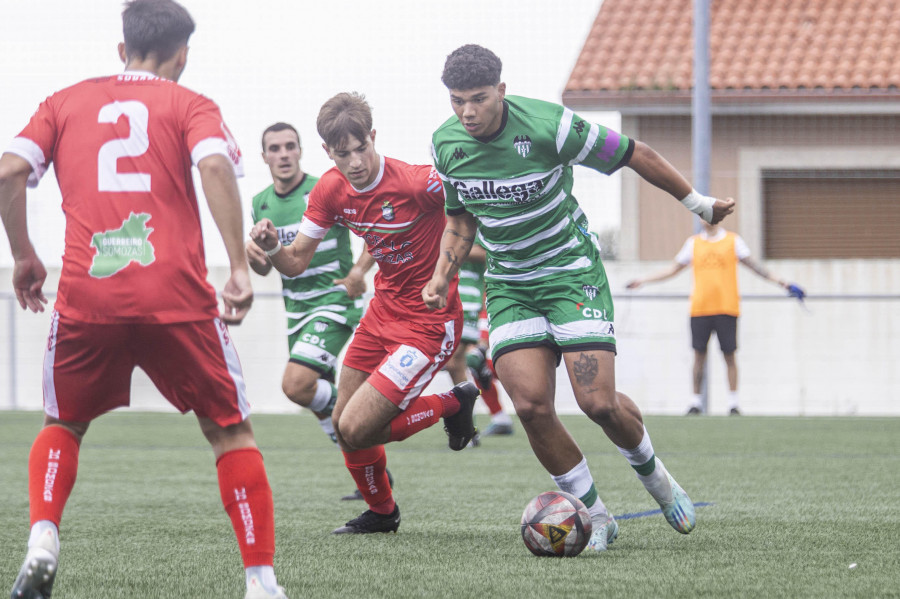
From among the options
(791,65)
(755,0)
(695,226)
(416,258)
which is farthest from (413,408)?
(755,0)

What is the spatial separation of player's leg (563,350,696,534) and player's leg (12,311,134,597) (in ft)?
6.29

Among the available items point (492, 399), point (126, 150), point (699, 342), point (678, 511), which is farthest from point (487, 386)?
point (126, 150)

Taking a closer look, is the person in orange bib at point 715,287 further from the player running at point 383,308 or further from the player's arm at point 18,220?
the player's arm at point 18,220

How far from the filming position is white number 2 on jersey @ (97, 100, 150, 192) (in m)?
3.57

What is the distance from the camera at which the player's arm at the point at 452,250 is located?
519 centimetres

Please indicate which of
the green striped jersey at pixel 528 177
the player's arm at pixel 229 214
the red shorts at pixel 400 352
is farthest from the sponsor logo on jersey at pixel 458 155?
the player's arm at pixel 229 214

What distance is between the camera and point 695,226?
14633mm

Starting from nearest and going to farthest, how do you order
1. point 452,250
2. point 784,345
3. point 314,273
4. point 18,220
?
point 18,220 < point 452,250 < point 314,273 < point 784,345

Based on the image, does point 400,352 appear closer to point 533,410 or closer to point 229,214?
point 533,410

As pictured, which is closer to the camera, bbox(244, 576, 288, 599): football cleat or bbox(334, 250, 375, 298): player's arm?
bbox(244, 576, 288, 599): football cleat

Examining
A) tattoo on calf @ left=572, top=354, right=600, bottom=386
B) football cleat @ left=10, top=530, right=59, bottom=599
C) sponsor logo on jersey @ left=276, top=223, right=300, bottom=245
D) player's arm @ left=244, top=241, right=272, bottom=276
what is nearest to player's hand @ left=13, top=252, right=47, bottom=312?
football cleat @ left=10, top=530, right=59, bottom=599

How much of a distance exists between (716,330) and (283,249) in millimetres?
8348

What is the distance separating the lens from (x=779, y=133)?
51.3ft

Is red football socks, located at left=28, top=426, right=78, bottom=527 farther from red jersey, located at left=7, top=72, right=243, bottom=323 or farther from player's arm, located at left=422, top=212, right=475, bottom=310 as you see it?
player's arm, located at left=422, top=212, right=475, bottom=310
